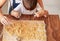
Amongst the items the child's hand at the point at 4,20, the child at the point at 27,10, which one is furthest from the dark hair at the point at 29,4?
the child's hand at the point at 4,20

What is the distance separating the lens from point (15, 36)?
2.91 ft

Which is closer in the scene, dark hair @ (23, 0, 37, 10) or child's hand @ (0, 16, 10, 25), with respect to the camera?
child's hand @ (0, 16, 10, 25)

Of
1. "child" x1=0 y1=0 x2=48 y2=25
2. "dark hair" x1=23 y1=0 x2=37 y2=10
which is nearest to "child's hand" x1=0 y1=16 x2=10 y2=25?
"child" x1=0 y1=0 x2=48 y2=25

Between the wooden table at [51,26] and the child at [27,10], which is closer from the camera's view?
the wooden table at [51,26]

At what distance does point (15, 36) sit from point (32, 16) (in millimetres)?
232

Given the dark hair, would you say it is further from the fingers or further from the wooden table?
the fingers

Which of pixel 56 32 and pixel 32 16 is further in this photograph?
pixel 32 16

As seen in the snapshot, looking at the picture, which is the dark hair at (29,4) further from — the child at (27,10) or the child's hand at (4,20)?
the child's hand at (4,20)

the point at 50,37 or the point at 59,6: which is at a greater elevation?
the point at 59,6

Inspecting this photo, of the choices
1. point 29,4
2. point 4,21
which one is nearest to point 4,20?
point 4,21

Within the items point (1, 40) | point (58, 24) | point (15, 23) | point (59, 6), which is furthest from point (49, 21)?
point (59, 6)

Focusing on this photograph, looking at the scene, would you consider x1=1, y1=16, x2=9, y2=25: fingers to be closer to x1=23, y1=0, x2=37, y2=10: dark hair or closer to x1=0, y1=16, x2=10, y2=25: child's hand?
x1=0, y1=16, x2=10, y2=25: child's hand

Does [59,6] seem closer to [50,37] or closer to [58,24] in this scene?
[58,24]

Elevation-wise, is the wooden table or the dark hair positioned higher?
the dark hair
